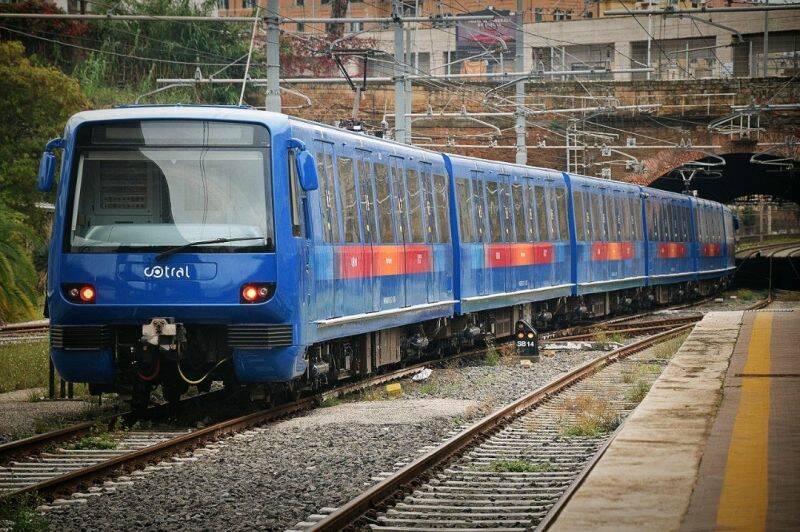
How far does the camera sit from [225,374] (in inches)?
548

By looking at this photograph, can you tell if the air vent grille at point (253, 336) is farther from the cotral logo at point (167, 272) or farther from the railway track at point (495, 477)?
the railway track at point (495, 477)

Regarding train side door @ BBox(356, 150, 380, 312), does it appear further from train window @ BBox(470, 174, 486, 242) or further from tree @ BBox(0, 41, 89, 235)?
tree @ BBox(0, 41, 89, 235)

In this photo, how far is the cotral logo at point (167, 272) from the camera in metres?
13.1


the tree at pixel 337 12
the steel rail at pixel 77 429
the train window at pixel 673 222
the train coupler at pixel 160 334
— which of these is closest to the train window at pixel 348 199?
the steel rail at pixel 77 429

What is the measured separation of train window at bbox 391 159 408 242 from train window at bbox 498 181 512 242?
5.81m

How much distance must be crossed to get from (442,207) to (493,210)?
3.06 m

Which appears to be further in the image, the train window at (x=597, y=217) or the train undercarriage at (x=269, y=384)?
the train window at (x=597, y=217)

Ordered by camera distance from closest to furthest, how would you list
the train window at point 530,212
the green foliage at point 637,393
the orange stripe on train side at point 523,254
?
1. the green foliage at point 637,393
2. the orange stripe on train side at point 523,254
3. the train window at point 530,212

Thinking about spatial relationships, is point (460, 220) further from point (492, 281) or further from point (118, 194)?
point (118, 194)

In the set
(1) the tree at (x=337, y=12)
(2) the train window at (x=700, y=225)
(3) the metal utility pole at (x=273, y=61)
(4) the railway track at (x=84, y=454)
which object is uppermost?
(1) the tree at (x=337, y=12)

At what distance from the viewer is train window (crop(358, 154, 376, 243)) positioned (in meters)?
16.6

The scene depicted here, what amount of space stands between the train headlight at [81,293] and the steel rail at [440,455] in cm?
363

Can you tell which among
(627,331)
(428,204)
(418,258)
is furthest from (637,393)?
(627,331)

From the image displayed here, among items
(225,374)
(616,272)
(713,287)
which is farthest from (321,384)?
(713,287)
